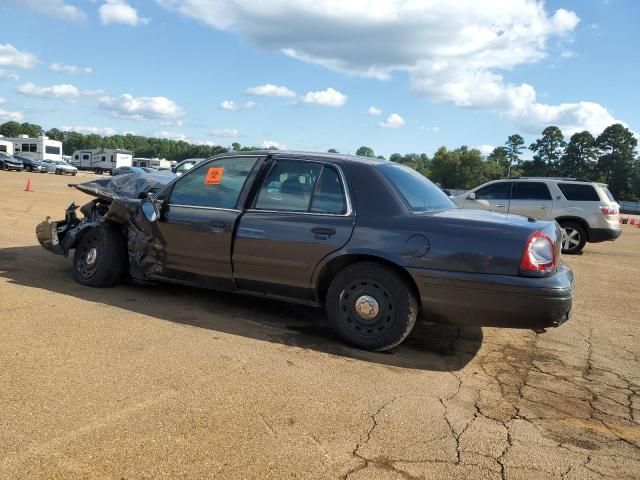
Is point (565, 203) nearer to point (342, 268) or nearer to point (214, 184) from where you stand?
point (342, 268)

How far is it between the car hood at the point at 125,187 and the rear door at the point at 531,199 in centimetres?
852

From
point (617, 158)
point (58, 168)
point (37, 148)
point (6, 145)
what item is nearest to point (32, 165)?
point (58, 168)

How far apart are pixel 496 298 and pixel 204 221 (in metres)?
2.61

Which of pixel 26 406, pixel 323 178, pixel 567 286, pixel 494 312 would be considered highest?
pixel 323 178

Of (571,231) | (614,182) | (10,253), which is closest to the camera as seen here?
(10,253)

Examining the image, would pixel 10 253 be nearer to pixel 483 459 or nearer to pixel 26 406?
pixel 26 406

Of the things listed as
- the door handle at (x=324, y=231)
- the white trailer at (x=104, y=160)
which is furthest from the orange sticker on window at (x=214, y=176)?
the white trailer at (x=104, y=160)

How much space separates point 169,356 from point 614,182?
9393 cm

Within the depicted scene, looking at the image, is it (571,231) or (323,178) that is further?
(571,231)

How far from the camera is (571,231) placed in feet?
37.4

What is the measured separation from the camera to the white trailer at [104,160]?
61.5m

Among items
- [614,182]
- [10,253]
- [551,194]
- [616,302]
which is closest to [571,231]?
[551,194]

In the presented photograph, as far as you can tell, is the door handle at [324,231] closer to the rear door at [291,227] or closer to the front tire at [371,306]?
the rear door at [291,227]

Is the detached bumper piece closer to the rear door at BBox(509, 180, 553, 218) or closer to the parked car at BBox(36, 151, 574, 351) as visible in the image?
the parked car at BBox(36, 151, 574, 351)
